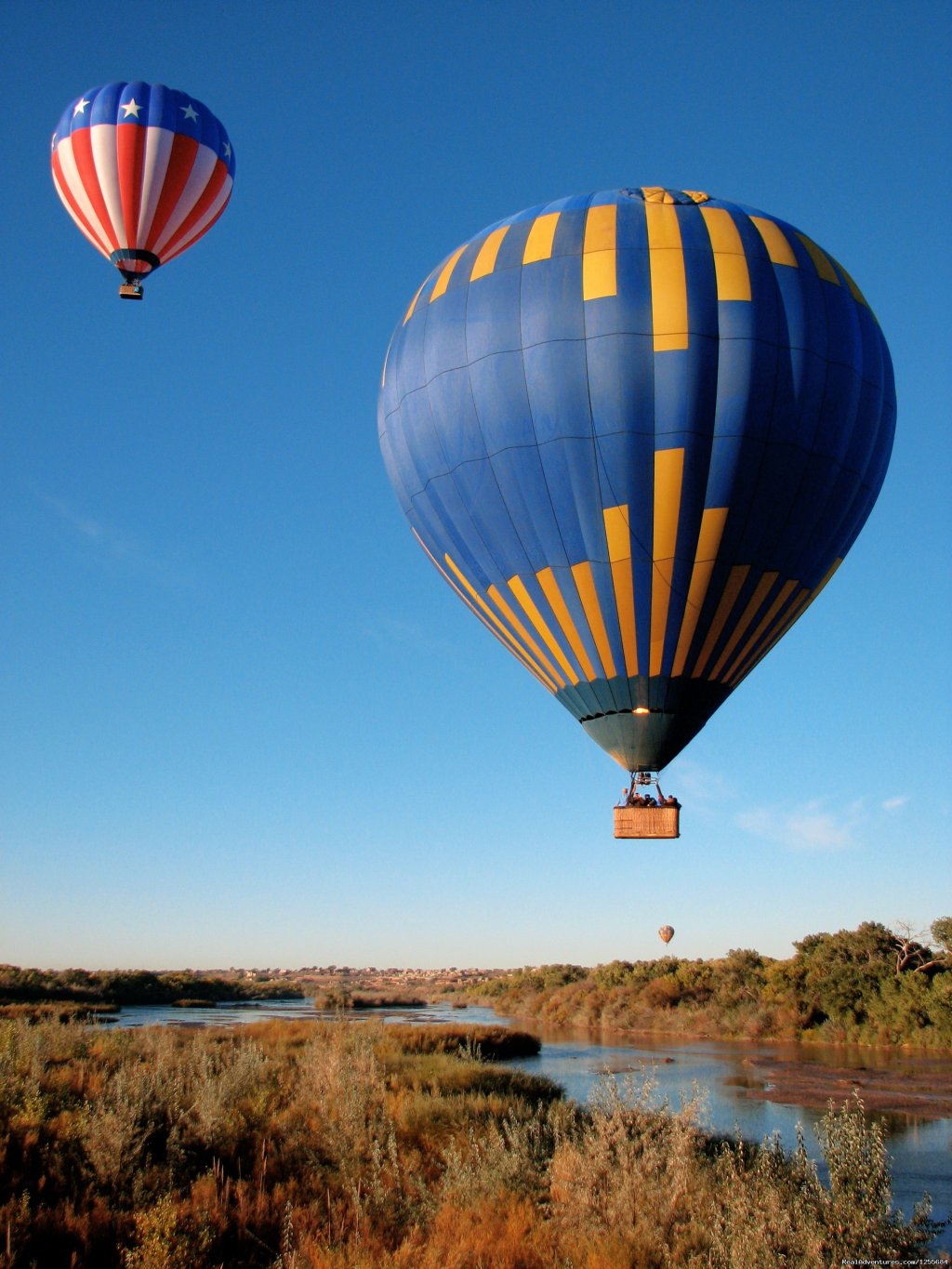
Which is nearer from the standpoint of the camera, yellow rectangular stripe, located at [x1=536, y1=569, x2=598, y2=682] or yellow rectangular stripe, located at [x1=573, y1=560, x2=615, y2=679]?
yellow rectangular stripe, located at [x1=573, y1=560, x2=615, y2=679]

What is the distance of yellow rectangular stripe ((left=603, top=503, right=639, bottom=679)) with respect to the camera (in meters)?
12.9

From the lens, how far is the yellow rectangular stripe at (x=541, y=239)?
1375 cm

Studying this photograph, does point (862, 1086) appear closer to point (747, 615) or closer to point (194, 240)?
point (747, 615)

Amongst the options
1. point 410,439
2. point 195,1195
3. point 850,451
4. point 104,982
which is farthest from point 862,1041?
point 104,982

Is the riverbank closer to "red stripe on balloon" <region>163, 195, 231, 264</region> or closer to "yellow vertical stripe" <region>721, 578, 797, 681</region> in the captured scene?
"yellow vertical stripe" <region>721, 578, 797, 681</region>

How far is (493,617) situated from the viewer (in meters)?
14.8

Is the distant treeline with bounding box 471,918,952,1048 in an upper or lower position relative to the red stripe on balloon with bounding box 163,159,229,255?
lower

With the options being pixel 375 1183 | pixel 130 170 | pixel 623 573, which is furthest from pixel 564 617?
pixel 130 170

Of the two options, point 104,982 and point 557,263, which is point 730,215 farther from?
point 104,982

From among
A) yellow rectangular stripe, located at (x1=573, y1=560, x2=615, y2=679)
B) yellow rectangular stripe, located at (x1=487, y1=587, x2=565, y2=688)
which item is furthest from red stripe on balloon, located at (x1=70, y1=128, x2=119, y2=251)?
yellow rectangular stripe, located at (x1=573, y1=560, x2=615, y2=679)

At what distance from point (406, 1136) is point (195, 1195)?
3.43 m

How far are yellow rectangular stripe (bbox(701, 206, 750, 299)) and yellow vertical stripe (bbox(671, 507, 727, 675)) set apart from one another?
2902 mm

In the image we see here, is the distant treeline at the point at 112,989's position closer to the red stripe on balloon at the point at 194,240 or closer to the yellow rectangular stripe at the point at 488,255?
the red stripe on balloon at the point at 194,240

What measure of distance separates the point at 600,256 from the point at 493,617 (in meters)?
5.27
